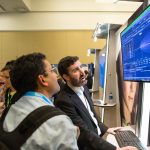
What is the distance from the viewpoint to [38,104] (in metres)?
1.18

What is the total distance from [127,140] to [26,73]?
1038 millimetres

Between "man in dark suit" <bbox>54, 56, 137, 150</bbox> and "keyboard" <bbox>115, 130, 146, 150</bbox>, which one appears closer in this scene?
"keyboard" <bbox>115, 130, 146, 150</bbox>

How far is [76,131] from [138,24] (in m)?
1.35

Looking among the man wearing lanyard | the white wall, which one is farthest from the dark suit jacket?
the white wall

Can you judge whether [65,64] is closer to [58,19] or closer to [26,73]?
[26,73]

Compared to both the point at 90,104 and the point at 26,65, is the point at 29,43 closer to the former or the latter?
the point at 90,104

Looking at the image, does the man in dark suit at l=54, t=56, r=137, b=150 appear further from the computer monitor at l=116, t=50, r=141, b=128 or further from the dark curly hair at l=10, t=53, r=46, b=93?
the dark curly hair at l=10, t=53, r=46, b=93

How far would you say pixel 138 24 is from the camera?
221 centimetres

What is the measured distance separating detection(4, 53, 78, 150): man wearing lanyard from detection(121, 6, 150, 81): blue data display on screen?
878mm

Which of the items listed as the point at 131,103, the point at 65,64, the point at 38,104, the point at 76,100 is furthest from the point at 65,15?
the point at 38,104

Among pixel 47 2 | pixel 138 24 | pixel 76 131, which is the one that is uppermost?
pixel 47 2

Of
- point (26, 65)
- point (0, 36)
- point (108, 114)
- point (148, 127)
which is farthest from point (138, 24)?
point (0, 36)

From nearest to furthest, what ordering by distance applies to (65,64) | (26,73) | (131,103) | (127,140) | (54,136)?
1. (54,136)
2. (26,73)
3. (127,140)
4. (65,64)
5. (131,103)

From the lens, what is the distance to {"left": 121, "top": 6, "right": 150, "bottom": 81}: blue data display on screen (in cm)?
201
